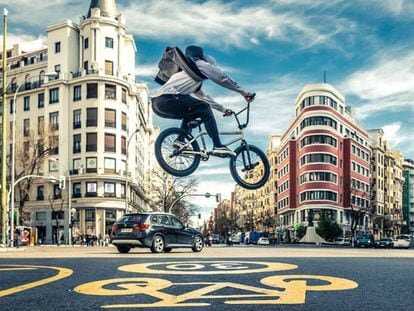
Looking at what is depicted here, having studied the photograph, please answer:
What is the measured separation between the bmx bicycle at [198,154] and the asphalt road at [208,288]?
233cm

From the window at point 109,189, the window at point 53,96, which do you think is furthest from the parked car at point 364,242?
the window at point 53,96

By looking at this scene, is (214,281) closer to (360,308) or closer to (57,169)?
(360,308)

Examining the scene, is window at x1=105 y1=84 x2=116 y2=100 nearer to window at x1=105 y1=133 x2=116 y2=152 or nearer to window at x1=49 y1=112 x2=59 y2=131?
window at x1=105 y1=133 x2=116 y2=152

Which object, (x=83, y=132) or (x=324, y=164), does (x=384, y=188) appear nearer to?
(x=324, y=164)

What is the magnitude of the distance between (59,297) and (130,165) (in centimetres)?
7033

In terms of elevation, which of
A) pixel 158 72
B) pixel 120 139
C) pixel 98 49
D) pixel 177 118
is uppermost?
pixel 98 49

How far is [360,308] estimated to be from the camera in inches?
332

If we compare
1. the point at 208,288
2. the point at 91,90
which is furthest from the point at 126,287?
the point at 91,90

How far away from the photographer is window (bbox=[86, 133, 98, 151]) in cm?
7575

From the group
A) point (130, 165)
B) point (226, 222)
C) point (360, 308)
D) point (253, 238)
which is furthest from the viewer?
point (226, 222)

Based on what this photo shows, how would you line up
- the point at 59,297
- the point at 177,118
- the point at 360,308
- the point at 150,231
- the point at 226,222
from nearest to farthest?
the point at 360,308, the point at 59,297, the point at 177,118, the point at 150,231, the point at 226,222

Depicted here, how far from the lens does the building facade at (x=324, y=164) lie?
75.4 meters

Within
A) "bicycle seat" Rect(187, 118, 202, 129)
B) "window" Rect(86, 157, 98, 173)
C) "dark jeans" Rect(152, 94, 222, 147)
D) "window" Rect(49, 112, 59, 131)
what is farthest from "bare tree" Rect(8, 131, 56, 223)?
"bicycle seat" Rect(187, 118, 202, 129)

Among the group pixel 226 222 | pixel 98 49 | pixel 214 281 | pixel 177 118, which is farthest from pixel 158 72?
pixel 226 222
